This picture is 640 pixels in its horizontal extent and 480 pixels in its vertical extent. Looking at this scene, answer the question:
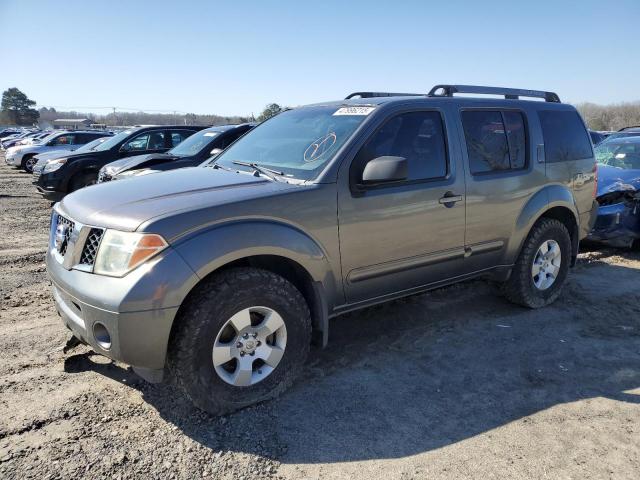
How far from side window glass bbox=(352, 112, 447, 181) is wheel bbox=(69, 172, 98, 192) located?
28.1ft

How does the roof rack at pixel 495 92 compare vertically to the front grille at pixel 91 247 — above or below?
above

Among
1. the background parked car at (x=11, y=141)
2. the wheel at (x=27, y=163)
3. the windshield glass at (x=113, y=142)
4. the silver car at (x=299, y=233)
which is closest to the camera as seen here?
the silver car at (x=299, y=233)

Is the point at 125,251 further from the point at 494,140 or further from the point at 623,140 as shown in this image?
the point at 623,140

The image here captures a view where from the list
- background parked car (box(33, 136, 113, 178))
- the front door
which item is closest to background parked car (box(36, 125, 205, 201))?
background parked car (box(33, 136, 113, 178))

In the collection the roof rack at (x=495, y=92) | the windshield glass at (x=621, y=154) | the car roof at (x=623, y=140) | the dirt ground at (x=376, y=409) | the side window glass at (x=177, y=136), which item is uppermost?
the roof rack at (x=495, y=92)

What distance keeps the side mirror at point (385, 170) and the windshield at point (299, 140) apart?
12.0 inches

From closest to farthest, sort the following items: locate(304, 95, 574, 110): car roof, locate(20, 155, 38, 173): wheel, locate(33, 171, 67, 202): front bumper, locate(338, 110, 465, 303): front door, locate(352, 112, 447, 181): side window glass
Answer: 1. locate(338, 110, 465, 303): front door
2. locate(352, 112, 447, 181): side window glass
3. locate(304, 95, 574, 110): car roof
4. locate(33, 171, 67, 202): front bumper
5. locate(20, 155, 38, 173): wheel

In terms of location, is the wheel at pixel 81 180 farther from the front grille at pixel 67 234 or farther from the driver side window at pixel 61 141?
the driver side window at pixel 61 141

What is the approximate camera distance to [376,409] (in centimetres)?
320

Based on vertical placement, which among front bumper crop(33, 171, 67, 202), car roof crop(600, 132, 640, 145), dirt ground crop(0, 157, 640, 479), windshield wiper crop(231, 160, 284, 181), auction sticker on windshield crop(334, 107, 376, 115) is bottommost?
dirt ground crop(0, 157, 640, 479)

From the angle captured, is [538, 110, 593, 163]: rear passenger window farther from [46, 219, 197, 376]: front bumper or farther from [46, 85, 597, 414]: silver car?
[46, 219, 197, 376]: front bumper

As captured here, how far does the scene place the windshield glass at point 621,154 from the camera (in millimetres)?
7782

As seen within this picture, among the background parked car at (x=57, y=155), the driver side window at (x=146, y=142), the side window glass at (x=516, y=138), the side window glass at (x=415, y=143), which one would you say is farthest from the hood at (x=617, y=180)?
the background parked car at (x=57, y=155)

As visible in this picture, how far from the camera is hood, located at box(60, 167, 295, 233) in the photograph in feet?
9.52
